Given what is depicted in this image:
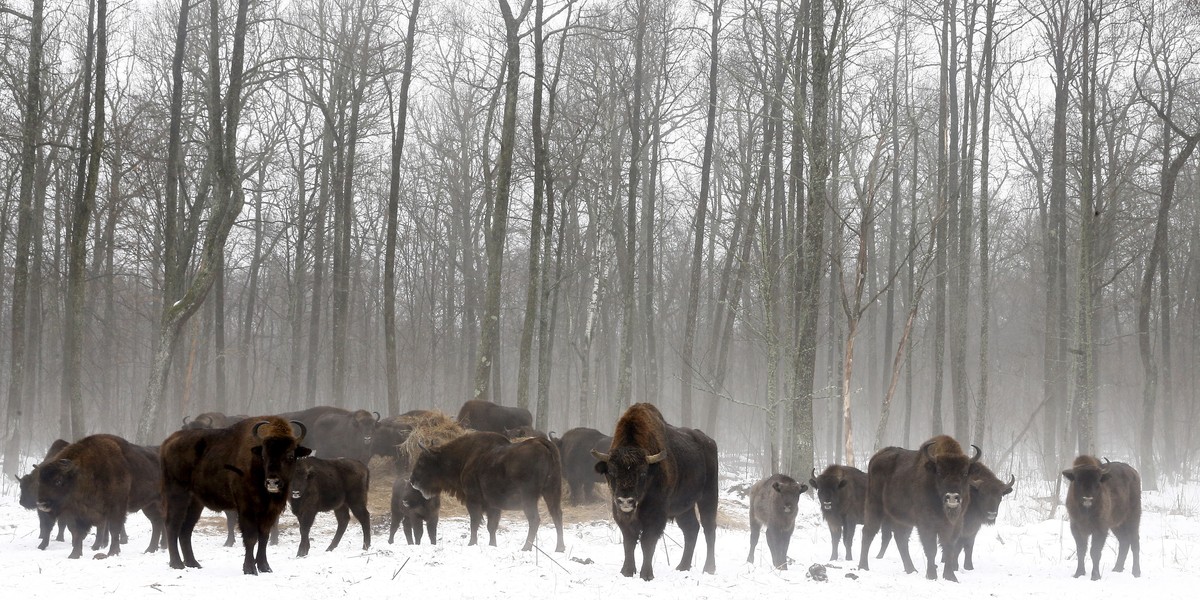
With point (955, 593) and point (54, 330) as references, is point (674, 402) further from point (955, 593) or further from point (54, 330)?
point (955, 593)

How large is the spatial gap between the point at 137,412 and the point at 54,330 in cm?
538

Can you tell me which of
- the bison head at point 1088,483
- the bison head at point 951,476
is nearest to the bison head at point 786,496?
the bison head at point 951,476

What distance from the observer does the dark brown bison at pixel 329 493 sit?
448 inches

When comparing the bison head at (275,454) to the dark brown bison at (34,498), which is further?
the dark brown bison at (34,498)

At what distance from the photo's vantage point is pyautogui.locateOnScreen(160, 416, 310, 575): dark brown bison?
9.03 metres

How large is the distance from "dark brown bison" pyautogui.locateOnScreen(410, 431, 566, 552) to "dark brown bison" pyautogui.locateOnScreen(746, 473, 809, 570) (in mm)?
2726

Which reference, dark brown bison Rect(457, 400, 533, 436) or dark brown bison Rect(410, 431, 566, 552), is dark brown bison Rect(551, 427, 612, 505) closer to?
dark brown bison Rect(457, 400, 533, 436)

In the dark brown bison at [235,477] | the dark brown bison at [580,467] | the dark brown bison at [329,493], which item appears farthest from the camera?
the dark brown bison at [580,467]

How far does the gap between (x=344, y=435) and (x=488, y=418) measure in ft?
9.79

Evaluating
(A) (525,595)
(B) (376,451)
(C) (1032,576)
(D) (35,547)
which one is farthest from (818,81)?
(D) (35,547)

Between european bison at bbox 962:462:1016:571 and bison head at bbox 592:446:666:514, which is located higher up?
bison head at bbox 592:446:666:514

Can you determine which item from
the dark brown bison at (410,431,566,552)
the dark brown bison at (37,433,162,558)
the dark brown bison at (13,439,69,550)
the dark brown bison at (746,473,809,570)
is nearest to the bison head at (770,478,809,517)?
the dark brown bison at (746,473,809,570)

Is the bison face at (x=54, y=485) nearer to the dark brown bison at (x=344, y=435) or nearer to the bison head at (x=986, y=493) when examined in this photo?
the dark brown bison at (x=344, y=435)

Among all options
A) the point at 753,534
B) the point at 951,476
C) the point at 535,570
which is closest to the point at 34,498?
the point at 535,570
